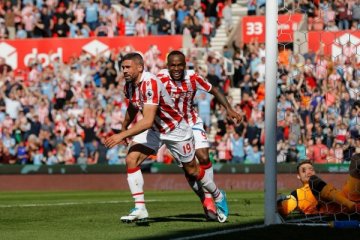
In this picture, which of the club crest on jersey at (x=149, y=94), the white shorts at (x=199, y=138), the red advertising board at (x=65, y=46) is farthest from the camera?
the red advertising board at (x=65, y=46)

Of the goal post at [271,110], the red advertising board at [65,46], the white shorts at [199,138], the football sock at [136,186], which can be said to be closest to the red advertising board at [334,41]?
the white shorts at [199,138]

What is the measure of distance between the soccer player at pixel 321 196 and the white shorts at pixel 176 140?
1208 mm

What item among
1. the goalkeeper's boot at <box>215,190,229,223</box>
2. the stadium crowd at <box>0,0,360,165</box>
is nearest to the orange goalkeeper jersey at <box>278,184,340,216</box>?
the goalkeeper's boot at <box>215,190,229,223</box>

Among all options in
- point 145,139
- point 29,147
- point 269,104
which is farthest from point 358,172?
point 29,147

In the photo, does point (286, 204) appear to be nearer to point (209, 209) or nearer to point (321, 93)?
point (209, 209)

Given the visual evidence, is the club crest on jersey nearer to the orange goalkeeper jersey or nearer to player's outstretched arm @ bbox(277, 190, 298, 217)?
player's outstretched arm @ bbox(277, 190, 298, 217)

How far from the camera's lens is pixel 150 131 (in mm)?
12578

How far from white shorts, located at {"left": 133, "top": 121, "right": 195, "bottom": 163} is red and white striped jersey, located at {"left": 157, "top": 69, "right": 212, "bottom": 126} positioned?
0.74 metres

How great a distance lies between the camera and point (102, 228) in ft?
37.9

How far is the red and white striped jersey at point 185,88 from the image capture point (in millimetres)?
13453

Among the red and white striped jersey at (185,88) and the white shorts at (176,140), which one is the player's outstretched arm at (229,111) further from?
the white shorts at (176,140)

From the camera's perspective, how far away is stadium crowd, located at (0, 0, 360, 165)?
21562 mm

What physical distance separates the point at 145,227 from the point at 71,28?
70.2ft

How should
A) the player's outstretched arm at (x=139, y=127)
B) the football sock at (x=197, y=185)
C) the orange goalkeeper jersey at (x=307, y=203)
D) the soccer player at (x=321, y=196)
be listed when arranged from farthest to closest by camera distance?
the football sock at (x=197, y=185) → the orange goalkeeper jersey at (x=307, y=203) → the soccer player at (x=321, y=196) → the player's outstretched arm at (x=139, y=127)
